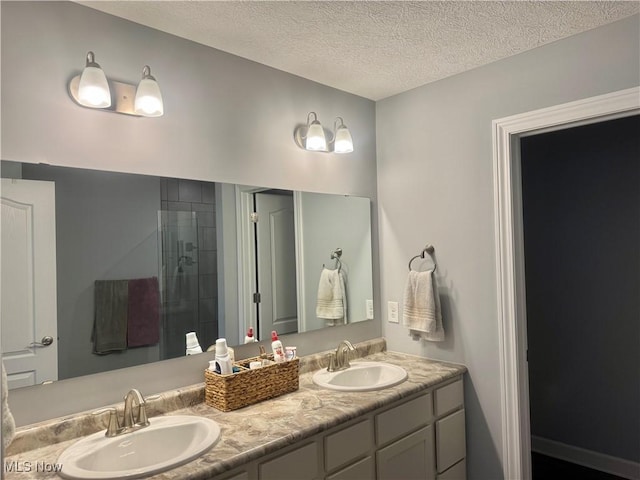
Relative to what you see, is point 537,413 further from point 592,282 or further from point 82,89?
point 82,89

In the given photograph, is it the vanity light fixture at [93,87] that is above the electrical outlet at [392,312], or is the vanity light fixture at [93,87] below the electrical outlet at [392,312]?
above

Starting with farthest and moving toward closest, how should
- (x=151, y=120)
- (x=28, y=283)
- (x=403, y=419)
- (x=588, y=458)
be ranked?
(x=588, y=458)
(x=403, y=419)
(x=151, y=120)
(x=28, y=283)

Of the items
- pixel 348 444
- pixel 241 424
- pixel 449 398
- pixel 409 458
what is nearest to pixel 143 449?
pixel 241 424

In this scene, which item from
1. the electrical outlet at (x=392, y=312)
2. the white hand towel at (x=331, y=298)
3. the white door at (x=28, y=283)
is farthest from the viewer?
the electrical outlet at (x=392, y=312)

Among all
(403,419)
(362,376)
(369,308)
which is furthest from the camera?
(369,308)

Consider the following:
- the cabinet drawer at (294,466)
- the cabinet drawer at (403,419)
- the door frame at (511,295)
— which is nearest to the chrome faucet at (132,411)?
the cabinet drawer at (294,466)

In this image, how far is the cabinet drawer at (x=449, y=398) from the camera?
→ 2.18 meters

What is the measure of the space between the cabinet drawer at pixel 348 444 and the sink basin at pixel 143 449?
0.43m

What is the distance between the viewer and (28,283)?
4.93 ft

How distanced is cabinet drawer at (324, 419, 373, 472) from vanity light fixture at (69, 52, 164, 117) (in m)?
1.42

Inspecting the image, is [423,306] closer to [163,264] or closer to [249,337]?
[249,337]

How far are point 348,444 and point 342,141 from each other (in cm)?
149

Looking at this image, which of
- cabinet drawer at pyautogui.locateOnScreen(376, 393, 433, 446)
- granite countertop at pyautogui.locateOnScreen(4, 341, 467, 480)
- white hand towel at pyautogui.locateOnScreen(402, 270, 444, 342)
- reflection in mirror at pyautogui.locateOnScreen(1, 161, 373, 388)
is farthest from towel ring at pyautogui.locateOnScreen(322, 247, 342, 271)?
cabinet drawer at pyautogui.locateOnScreen(376, 393, 433, 446)

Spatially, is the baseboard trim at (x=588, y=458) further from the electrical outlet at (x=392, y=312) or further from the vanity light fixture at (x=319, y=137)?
the vanity light fixture at (x=319, y=137)
